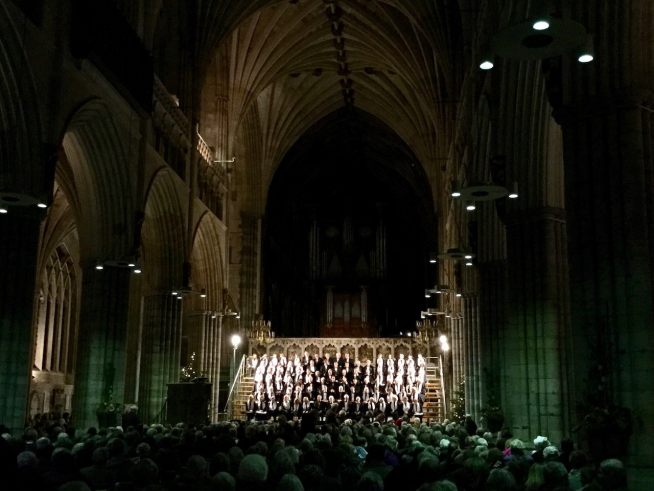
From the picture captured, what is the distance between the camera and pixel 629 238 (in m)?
11.2

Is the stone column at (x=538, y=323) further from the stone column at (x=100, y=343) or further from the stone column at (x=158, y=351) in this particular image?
the stone column at (x=158, y=351)

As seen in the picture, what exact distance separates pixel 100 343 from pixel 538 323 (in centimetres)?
1187

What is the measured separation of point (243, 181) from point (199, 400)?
22803mm

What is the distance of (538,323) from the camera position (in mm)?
16750

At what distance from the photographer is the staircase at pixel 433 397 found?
3344cm

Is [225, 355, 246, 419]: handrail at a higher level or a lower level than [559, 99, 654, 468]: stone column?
lower

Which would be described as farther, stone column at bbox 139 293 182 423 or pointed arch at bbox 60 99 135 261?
stone column at bbox 139 293 182 423

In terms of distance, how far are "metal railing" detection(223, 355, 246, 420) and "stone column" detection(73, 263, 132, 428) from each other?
12.5m

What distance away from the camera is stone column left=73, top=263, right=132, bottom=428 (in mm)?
20797

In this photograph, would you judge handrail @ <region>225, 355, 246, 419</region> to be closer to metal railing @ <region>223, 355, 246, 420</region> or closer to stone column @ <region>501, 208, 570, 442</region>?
metal railing @ <region>223, 355, 246, 420</region>

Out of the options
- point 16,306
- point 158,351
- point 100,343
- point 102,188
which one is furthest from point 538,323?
point 158,351

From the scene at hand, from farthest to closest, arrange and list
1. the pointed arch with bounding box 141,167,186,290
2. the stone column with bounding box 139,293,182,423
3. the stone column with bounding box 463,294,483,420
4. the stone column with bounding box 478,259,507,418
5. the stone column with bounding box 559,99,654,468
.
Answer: the pointed arch with bounding box 141,167,186,290 → the stone column with bounding box 139,293,182,423 → the stone column with bounding box 463,294,483,420 → the stone column with bounding box 478,259,507,418 → the stone column with bounding box 559,99,654,468

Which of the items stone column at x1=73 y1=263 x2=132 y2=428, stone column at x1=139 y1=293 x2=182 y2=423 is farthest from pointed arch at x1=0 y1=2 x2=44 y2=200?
stone column at x1=139 y1=293 x2=182 y2=423

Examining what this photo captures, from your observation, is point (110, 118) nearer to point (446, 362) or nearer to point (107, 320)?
point (107, 320)
